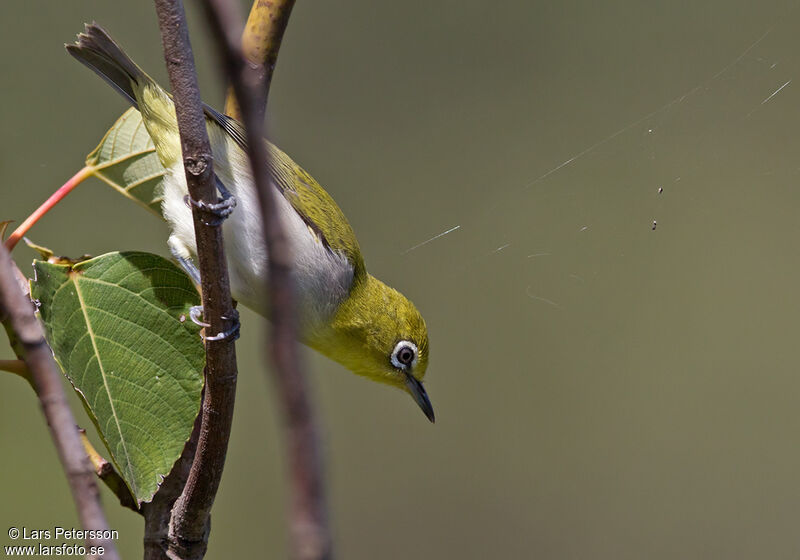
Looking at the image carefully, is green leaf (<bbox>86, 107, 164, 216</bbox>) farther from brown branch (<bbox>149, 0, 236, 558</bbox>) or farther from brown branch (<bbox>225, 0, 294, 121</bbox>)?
brown branch (<bbox>149, 0, 236, 558</bbox>)

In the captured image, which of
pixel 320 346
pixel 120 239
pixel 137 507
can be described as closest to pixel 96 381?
pixel 137 507

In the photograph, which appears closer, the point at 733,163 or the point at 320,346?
the point at 320,346

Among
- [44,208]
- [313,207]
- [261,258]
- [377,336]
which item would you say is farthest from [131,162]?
[377,336]

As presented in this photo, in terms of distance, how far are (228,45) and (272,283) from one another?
8 cm

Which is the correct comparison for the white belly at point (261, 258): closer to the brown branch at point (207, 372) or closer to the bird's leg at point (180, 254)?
the bird's leg at point (180, 254)

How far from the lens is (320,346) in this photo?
2045mm

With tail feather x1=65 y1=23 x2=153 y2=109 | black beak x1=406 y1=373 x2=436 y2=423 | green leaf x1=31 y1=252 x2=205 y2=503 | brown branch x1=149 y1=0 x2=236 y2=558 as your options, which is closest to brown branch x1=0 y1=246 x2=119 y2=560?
brown branch x1=149 y1=0 x2=236 y2=558

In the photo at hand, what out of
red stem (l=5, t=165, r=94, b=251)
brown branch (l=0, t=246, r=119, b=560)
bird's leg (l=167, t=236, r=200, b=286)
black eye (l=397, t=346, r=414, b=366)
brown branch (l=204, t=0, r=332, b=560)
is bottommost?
black eye (l=397, t=346, r=414, b=366)

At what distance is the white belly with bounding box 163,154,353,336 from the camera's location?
180 centimetres

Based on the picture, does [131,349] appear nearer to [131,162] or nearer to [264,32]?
[131,162]

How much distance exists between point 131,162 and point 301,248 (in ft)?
2.02

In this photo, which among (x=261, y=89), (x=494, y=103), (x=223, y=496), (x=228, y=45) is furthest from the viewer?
(x=494, y=103)

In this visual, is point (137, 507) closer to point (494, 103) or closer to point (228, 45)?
point (228, 45)

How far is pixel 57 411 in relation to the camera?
14.2 inches
